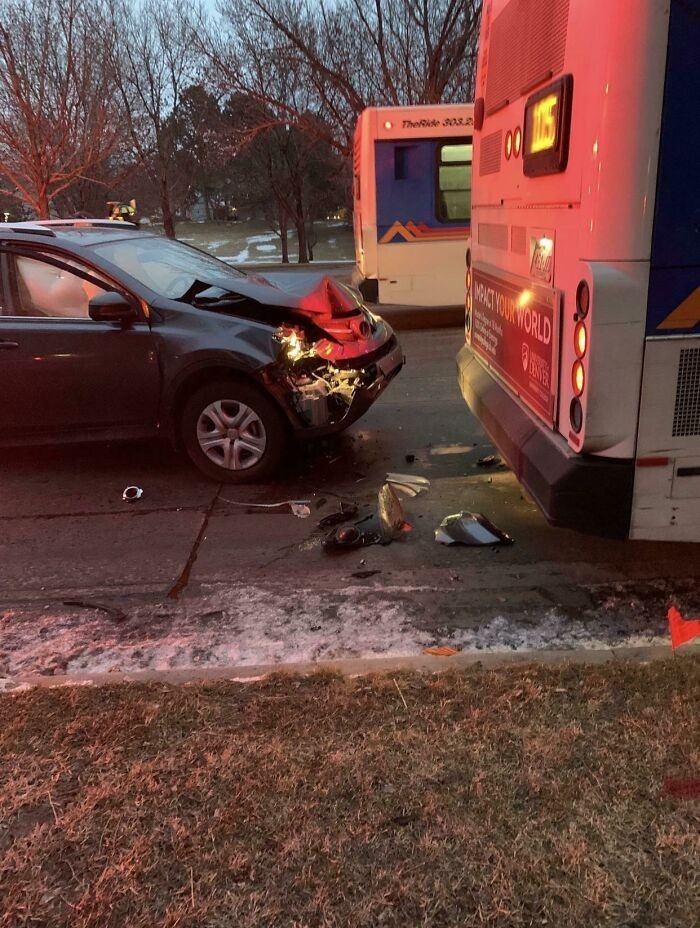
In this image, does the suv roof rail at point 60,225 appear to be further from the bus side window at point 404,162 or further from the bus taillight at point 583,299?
the bus side window at point 404,162

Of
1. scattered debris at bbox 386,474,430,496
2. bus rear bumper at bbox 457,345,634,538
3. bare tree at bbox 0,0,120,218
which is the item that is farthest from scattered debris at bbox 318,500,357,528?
bare tree at bbox 0,0,120,218

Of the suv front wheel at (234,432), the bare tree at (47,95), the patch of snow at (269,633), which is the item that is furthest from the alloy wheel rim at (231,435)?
the bare tree at (47,95)

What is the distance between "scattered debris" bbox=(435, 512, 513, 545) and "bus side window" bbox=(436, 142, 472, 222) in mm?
7563

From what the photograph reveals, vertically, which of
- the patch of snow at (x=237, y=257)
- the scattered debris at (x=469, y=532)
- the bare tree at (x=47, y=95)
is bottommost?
the scattered debris at (x=469, y=532)

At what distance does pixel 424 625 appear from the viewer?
354cm

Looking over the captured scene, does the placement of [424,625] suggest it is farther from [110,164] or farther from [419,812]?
[110,164]

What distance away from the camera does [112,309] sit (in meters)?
5.10

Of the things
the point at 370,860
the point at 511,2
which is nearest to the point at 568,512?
the point at 370,860

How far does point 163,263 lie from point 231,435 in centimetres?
167

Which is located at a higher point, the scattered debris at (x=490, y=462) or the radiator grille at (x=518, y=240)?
the radiator grille at (x=518, y=240)

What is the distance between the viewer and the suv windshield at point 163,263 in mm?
5504

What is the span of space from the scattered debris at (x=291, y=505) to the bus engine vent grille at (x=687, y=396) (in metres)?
2.52

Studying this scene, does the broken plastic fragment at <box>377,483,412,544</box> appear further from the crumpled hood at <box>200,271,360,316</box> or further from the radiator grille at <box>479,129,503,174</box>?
the radiator grille at <box>479,129,503,174</box>

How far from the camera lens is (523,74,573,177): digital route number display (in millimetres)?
3059
